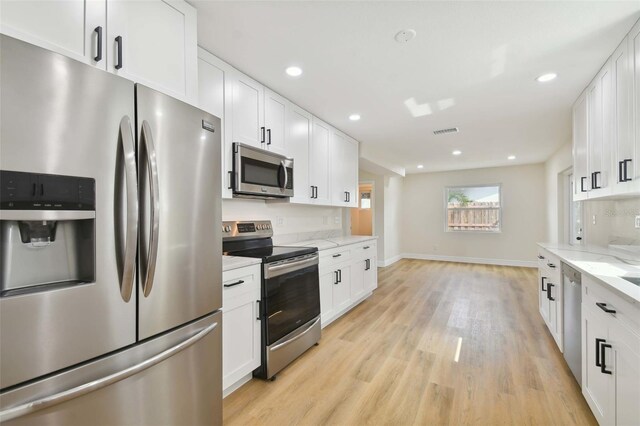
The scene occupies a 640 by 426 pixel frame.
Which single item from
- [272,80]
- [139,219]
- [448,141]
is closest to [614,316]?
[139,219]

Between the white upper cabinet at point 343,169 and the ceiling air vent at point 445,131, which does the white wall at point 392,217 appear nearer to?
the white upper cabinet at point 343,169

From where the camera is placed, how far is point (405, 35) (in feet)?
6.40

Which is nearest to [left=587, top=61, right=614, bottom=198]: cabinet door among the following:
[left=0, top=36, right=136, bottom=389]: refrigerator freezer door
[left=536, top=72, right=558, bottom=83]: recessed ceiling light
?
[left=536, top=72, right=558, bottom=83]: recessed ceiling light

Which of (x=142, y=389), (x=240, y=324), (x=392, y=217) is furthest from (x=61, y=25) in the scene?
(x=392, y=217)

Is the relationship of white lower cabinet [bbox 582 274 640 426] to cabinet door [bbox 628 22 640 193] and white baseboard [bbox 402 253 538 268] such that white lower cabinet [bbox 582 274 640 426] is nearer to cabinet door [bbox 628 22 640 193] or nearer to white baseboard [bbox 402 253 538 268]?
cabinet door [bbox 628 22 640 193]

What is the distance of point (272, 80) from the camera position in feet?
8.59

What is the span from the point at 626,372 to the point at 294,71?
2719 mm

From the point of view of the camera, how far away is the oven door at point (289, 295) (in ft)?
7.21

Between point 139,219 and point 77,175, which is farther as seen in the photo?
point 139,219

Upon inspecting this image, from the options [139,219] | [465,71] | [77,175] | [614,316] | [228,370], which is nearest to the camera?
[77,175]

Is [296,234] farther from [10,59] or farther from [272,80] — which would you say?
[10,59]

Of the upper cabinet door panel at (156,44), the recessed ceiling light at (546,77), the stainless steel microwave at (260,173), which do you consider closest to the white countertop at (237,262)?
the stainless steel microwave at (260,173)

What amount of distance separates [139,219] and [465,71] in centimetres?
259

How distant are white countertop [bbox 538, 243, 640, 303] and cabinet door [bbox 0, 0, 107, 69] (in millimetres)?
2460
